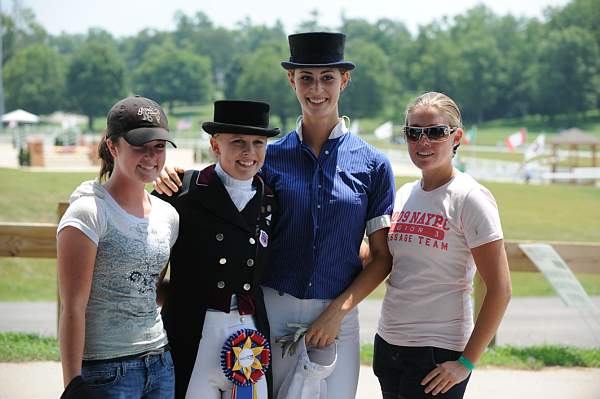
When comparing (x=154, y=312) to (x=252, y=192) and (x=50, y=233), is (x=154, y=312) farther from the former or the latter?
(x=50, y=233)

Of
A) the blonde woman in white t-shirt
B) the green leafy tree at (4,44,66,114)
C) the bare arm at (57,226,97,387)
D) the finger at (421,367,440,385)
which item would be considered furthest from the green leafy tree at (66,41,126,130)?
the bare arm at (57,226,97,387)

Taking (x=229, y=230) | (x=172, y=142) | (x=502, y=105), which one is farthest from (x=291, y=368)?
(x=502, y=105)

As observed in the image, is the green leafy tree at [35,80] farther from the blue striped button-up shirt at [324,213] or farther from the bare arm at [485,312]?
the bare arm at [485,312]

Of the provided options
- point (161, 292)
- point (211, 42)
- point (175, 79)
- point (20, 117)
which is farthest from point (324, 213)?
point (211, 42)

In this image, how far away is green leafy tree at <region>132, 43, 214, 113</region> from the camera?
99.8m

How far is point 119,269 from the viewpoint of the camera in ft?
8.79

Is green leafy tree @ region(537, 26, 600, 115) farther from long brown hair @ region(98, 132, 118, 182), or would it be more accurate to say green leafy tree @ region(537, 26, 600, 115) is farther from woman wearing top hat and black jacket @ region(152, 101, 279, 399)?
long brown hair @ region(98, 132, 118, 182)

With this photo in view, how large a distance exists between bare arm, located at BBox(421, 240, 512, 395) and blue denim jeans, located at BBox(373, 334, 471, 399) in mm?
37

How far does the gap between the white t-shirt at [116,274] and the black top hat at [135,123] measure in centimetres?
19

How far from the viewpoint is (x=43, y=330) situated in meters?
7.95

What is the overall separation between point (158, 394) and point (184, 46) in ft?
408

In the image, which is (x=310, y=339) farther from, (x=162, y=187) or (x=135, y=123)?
(x=135, y=123)

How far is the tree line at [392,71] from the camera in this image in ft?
252

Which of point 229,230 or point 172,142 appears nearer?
point 172,142
